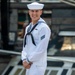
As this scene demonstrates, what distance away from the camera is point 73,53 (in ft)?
17.4

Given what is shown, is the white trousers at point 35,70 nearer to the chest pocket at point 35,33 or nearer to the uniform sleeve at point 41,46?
the uniform sleeve at point 41,46

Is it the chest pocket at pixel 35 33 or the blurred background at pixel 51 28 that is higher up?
Result: the chest pocket at pixel 35 33

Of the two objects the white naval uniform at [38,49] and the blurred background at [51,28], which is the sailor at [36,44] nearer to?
the white naval uniform at [38,49]

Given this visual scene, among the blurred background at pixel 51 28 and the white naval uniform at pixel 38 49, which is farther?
the blurred background at pixel 51 28

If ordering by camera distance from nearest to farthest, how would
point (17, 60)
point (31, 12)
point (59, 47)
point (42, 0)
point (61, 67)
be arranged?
point (31, 12) → point (61, 67) → point (17, 60) → point (59, 47) → point (42, 0)

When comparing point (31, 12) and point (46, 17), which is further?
point (46, 17)

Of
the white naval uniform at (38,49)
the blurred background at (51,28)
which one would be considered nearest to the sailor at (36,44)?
the white naval uniform at (38,49)

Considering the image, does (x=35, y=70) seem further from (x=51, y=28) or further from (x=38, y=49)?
(x=51, y=28)

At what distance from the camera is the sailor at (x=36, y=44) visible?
2.34 metres

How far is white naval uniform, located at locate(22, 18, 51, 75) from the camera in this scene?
2340 millimetres

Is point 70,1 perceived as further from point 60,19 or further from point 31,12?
point 31,12

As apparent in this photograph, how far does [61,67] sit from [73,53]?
710 millimetres

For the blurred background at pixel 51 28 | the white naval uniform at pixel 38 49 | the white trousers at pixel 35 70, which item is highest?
the white naval uniform at pixel 38 49

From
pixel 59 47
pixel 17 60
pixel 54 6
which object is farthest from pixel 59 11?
pixel 17 60
